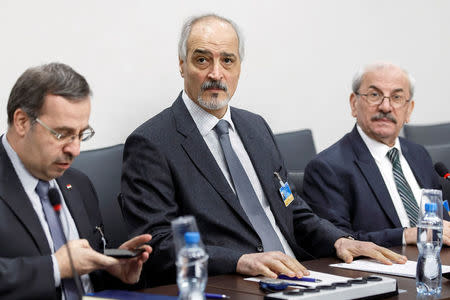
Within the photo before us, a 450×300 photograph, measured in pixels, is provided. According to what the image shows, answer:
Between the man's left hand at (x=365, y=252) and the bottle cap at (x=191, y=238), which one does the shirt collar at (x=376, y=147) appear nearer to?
the man's left hand at (x=365, y=252)

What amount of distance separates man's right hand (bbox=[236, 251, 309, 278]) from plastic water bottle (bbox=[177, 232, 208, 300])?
0.69 meters

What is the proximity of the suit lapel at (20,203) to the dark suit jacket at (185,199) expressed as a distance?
47 centimetres

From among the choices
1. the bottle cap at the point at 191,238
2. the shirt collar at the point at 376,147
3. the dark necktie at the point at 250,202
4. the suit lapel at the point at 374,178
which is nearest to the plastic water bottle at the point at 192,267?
the bottle cap at the point at 191,238

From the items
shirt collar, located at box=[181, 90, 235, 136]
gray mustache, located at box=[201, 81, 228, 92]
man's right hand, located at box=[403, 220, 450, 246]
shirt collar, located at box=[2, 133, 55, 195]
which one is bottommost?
man's right hand, located at box=[403, 220, 450, 246]

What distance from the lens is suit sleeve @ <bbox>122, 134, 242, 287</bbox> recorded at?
108 inches

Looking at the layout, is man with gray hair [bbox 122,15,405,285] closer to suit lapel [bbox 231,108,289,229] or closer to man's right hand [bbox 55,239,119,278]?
suit lapel [bbox 231,108,289,229]

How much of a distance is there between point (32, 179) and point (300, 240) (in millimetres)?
1345

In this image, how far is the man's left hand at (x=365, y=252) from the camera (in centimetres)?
286

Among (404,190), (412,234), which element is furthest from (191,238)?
(404,190)

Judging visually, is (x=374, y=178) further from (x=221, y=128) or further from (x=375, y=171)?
(x=221, y=128)

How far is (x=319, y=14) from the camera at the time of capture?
4.90 m

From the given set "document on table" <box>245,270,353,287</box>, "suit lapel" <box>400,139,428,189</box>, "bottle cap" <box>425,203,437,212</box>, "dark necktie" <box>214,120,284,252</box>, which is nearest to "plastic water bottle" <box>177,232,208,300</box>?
"document on table" <box>245,270,353,287</box>

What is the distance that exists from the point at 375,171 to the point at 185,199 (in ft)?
3.90

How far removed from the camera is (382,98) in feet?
12.9
